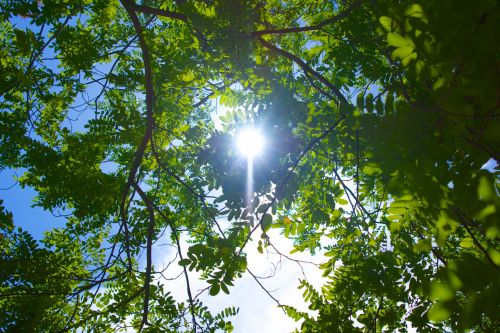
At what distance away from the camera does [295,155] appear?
288 cm

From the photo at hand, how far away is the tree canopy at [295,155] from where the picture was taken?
110 centimetres

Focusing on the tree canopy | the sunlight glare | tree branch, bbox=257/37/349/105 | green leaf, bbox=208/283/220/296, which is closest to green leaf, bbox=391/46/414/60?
the tree canopy

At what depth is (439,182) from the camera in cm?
140

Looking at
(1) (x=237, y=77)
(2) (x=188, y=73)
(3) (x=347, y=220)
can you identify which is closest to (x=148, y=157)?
(2) (x=188, y=73)

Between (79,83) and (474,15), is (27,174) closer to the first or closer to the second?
(79,83)

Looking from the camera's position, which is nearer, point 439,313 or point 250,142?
point 439,313

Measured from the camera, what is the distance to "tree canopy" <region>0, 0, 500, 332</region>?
1.10m

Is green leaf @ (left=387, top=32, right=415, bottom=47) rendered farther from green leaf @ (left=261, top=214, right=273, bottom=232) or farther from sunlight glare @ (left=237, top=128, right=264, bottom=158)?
sunlight glare @ (left=237, top=128, right=264, bottom=158)

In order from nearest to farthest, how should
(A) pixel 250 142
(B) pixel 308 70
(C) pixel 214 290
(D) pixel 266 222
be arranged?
(C) pixel 214 290, (D) pixel 266 222, (A) pixel 250 142, (B) pixel 308 70

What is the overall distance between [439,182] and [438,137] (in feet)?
0.80

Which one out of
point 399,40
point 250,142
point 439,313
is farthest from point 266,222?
point 399,40

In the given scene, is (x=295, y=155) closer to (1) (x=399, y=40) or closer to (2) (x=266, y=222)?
(2) (x=266, y=222)

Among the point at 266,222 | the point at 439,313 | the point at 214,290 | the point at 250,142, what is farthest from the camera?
the point at 250,142

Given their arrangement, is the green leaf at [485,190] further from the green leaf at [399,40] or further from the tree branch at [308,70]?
the tree branch at [308,70]
